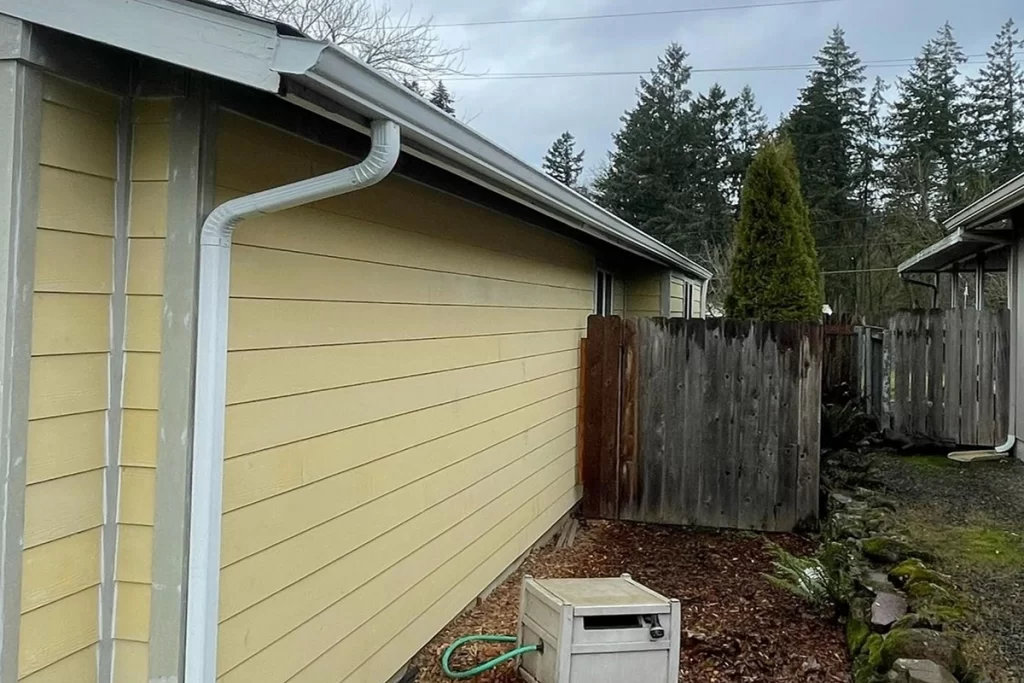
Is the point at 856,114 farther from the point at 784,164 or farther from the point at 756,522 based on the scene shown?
the point at 756,522

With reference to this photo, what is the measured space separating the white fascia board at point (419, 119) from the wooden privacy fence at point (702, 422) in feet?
6.71

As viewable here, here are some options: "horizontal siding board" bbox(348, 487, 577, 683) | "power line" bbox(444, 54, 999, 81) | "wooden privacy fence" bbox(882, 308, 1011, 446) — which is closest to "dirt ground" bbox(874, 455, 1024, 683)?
"wooden privacy fence" bbox(882, 308, 1011, 446)

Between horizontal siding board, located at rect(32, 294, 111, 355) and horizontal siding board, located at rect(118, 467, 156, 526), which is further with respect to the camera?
horizontal siding board, located at rect(118, 467, 156, 526)

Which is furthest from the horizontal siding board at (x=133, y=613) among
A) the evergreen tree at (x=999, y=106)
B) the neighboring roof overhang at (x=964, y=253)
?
the evergreen tree at (x=999, y=106)

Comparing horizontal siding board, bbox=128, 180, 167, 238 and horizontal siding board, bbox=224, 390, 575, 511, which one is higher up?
horizontal siding board, bbox=128, 180, 167, 238

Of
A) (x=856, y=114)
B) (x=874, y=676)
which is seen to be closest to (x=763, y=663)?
(x=874, y=676)

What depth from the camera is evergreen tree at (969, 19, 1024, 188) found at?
2361 cm

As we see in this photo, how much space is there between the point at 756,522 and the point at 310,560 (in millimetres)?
4710

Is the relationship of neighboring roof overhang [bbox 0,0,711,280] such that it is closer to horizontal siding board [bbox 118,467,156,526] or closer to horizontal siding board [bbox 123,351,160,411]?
horizontal siding board [bbox 123,351,160,411]

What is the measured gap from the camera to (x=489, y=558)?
5094mm

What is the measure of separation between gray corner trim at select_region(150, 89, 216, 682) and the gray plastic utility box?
5.28 feet

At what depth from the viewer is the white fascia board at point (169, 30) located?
6.51ft

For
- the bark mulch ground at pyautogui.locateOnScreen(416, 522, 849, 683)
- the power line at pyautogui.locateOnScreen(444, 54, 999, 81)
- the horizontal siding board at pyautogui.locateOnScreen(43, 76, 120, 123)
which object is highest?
the power line at pyautogui.locateOnScreen(444, 54, 999, 81)

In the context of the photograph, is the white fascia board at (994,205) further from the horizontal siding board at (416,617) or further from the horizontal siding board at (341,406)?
the horizontal siding board at (416,617)
